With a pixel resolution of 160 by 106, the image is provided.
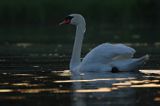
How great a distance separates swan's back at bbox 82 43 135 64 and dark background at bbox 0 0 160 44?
768 inches

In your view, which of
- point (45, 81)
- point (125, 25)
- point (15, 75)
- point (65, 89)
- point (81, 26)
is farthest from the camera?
point (125, 25)

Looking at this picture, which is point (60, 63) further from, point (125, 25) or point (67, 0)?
point (67, 0)

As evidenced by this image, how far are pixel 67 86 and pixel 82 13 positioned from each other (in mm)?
29777

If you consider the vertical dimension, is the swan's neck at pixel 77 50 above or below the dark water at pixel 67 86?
above

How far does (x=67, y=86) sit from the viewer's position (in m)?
14.0

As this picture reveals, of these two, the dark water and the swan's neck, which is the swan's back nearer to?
the dark water

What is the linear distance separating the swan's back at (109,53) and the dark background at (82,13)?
19519 millimetres

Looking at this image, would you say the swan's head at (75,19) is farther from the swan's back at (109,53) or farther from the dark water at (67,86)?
the swan's back at (109,53)

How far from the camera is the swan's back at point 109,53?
16.9 meters

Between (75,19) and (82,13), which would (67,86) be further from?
(82,13)

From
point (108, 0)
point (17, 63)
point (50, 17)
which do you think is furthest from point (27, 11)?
point (17, 63)

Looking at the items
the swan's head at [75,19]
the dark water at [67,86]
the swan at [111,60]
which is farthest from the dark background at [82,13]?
the swan at [111,60]

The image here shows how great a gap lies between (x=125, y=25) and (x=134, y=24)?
34.9 inches

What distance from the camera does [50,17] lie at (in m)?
43.5
